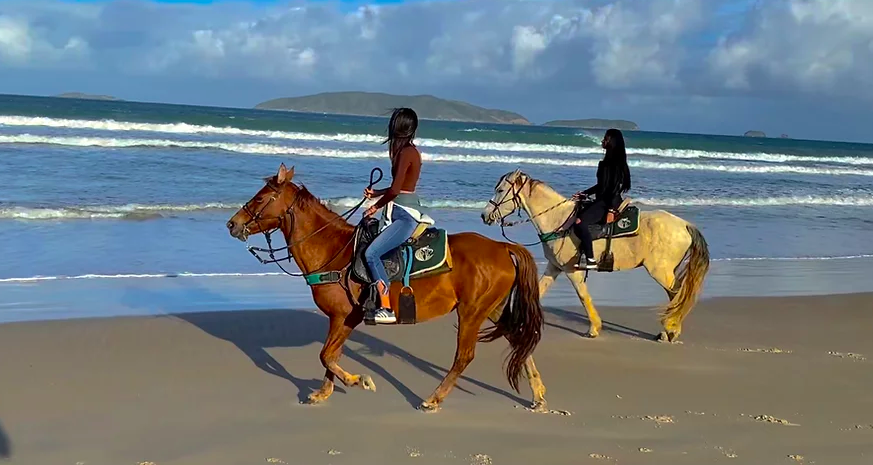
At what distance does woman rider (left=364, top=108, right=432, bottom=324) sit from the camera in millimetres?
5555

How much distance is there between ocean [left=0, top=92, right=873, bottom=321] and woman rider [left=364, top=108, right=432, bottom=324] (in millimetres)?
3489

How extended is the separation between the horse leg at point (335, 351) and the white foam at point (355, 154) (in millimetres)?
24248

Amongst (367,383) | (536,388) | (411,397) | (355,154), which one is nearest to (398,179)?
(367,383)

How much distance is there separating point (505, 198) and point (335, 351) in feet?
11.3

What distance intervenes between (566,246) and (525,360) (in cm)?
285

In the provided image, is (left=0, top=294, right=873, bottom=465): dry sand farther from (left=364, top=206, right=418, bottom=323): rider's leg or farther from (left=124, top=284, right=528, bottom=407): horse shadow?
(left=364, top=206, right=418, bottom=323): rider's leg

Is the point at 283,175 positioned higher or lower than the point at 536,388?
higher

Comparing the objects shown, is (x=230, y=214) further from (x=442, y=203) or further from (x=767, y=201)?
(x=767, y=201)

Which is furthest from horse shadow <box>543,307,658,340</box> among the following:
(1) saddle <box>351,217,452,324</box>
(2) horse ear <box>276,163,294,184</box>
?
(2) horse ear <box>276,163,294,184</box>

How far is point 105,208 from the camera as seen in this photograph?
1453 cm

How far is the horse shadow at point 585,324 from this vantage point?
840cm

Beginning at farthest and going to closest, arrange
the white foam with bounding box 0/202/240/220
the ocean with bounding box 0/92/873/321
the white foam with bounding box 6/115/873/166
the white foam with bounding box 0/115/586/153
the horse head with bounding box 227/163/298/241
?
the white foam with bounding box 6/115/873/166, the white foam with bounding box 0/115/586/153, the white foam with bounding box 0/202/240/220, the ocean with bounding box 0/92/873/321, the horse head with bounding box 227/163/298/241

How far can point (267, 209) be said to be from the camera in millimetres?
5770

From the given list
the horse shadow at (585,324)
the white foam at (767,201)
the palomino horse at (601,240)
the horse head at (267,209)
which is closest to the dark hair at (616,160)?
the palomino horse at (601,240)
